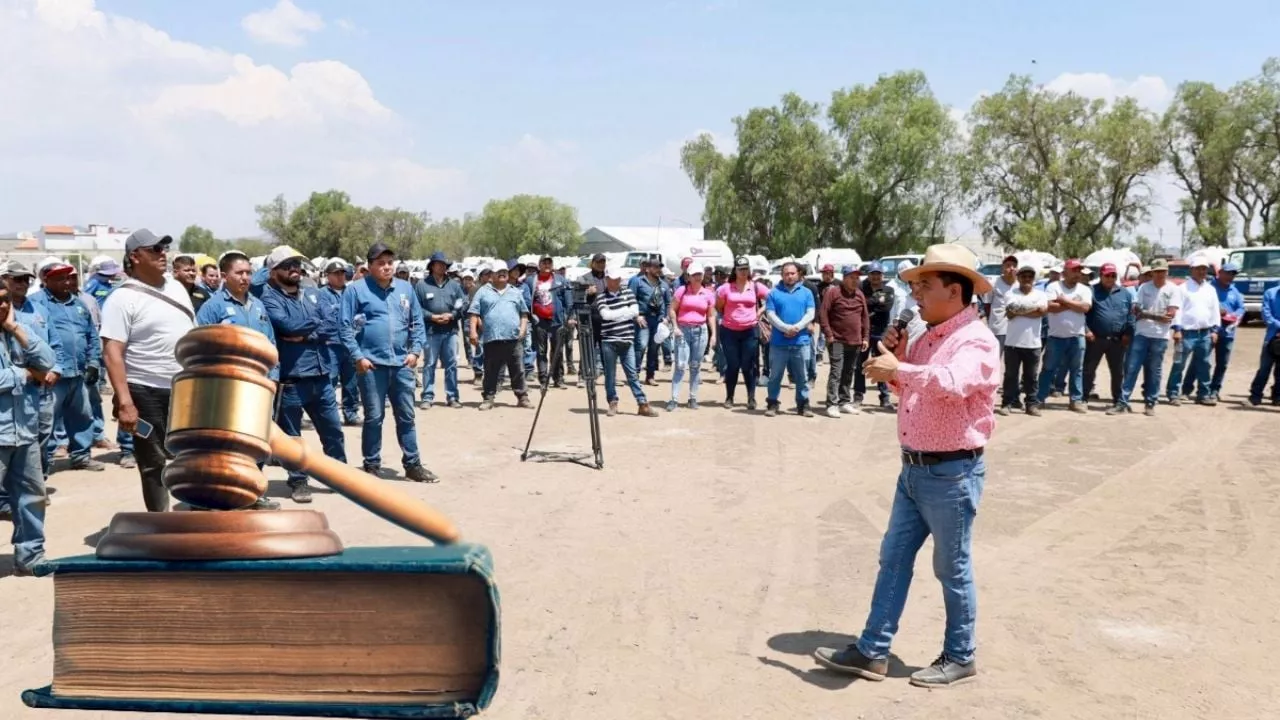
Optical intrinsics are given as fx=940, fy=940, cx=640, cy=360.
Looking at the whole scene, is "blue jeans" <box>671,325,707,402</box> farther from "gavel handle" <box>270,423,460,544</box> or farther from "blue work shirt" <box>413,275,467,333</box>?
"gavel handle" <box>270,423,460,544</box>

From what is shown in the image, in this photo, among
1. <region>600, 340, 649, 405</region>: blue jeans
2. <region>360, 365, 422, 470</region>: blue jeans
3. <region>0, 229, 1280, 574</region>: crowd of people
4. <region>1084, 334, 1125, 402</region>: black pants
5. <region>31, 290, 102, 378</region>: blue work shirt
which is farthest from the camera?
<region>1084, 334, 1125, 402</region>: black pants

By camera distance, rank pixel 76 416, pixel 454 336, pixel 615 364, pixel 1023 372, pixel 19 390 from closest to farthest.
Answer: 1. pixel 19 390
2. pixel 76 416
3. pixel 615 364
4. pixel 1023 372
5. pixel 454 336

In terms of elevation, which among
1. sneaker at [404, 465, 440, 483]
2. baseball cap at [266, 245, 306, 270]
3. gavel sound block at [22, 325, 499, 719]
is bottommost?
A: sneaker at [404, 465, 440, 483]

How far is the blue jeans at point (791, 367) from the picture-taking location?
11672mm

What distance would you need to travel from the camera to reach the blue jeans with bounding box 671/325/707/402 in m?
12.3

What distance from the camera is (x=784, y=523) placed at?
6.97 m

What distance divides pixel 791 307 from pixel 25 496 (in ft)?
27.4

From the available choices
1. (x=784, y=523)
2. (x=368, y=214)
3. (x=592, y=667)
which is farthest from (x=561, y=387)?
(x=368, y=214)

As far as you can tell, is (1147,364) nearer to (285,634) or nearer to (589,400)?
(589,400)

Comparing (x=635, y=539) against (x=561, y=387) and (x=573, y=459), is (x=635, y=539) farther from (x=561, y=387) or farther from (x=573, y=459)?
(x=561, y=387)

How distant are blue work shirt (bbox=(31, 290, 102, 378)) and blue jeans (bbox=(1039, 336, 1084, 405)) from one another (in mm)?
10974

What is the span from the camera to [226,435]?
53.1 inches

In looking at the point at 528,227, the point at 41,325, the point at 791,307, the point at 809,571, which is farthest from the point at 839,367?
the point at 528,227

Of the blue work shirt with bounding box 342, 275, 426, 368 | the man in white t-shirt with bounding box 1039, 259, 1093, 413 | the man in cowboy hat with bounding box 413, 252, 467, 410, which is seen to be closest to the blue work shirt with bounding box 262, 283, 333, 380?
the blue work shirt with bounding box 342, 275, 426, 368
